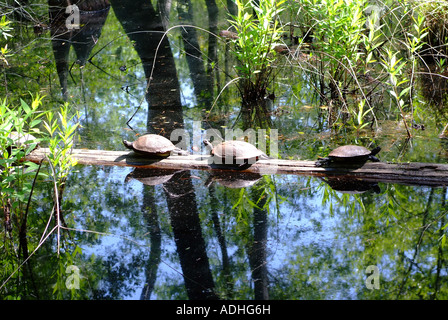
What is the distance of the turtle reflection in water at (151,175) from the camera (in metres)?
5.20

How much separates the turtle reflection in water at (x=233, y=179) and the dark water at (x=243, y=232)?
0.19ft

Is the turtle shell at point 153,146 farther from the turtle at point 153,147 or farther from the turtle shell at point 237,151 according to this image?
the turtle shell at point 237,151

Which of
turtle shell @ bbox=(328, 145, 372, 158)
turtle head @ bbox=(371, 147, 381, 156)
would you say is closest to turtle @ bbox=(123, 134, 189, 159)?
turtle shell @ bbox=(328, 145, 372, 158)

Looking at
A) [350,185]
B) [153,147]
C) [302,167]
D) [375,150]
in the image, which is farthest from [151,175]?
[375,150]

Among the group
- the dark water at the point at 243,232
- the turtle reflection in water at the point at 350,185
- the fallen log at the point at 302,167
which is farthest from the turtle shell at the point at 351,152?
the dark water at the point at 243,232

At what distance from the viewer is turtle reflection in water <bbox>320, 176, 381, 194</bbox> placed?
4859 millimetres

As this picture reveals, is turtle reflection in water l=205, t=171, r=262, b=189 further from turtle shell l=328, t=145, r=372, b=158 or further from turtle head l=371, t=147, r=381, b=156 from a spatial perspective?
turtle head l=371, t=147, r=381, b=156

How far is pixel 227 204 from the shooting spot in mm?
4652

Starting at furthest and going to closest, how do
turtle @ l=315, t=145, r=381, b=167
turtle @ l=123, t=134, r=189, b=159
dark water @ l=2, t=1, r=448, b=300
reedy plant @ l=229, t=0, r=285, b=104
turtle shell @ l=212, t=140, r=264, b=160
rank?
reedy plant @ l=229, t=0, r=285, b=104
turtle @ l=123, t=134, r=189, b=159
turtle shell @ l=212, t=140, r=264, b=160
turtle @ l=315, t=145, r=381, b=167
dark water @ l=2, t=1, r=448, b=300

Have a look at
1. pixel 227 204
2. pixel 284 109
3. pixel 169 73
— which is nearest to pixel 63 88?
pixel 169 73

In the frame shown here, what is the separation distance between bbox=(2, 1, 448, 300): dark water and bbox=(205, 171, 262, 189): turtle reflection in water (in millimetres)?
58

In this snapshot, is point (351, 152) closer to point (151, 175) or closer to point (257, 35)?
point (151, 175)

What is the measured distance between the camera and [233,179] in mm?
5176

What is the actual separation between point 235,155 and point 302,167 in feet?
2.49
